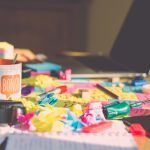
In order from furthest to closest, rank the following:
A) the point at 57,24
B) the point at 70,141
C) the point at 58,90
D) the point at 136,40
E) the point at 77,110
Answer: the point at 57,24 → the point at 136,40 → the point at 58,90 → the point at 77,110 → the point at 70,141

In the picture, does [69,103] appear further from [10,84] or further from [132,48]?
[132,48]

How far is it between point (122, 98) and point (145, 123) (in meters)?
0.16

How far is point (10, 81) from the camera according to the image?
2.56 feet

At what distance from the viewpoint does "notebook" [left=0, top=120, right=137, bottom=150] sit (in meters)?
0.60

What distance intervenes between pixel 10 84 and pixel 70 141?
22cm

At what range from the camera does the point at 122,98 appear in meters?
0.87

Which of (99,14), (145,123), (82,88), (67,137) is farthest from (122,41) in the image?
Result: (99,14)

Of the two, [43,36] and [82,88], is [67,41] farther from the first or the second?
[82,88]

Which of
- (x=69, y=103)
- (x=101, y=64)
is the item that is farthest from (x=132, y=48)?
(x=69, y=103)

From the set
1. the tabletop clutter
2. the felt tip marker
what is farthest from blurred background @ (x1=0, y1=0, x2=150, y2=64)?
the felt tip marker

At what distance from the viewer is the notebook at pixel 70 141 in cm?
60

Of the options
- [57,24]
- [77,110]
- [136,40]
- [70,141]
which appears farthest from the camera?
[57,24]

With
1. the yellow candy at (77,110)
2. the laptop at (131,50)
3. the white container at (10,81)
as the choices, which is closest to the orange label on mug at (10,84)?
the white container at (10,81)

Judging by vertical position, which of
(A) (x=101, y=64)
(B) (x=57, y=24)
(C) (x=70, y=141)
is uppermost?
(B) (x=57, y=24)
